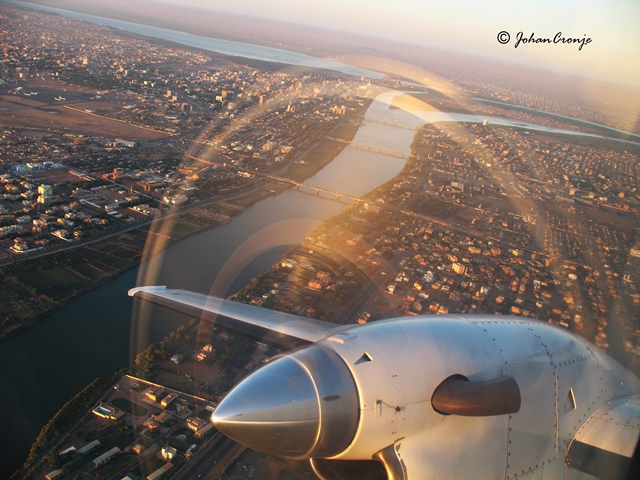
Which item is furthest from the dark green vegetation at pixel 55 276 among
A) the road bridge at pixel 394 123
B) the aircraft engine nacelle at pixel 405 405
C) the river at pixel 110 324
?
the road bridge at pixel 394 123

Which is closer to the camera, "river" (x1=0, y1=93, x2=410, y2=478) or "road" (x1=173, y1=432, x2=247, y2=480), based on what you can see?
"road" (x1=173, y1=432, x2=247, y2=480)

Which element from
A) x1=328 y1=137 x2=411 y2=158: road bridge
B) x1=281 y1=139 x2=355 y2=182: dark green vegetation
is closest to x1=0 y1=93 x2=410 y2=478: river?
x1=281 y1=139 x2=355 y2=182: dark green vegetation

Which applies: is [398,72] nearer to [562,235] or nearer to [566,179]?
[566,179]

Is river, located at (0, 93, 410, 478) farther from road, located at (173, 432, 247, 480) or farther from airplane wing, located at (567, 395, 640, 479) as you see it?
airplane wing, located at (567, 395, 640, 479)

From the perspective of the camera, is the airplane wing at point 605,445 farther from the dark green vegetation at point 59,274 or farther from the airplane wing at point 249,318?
the dark green vegetation at point 59,274

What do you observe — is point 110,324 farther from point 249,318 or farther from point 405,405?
point 405,405

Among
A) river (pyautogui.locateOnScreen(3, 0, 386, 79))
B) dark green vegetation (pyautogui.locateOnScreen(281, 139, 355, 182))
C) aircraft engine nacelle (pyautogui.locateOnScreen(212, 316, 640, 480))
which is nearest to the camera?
aircraft engine nacelle (pyautogui.locateOnScreen(212, 316, 640, 480))

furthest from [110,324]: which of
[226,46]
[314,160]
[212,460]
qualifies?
[226,46]
